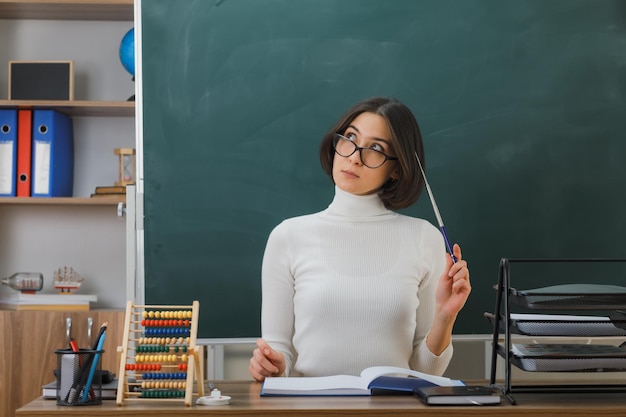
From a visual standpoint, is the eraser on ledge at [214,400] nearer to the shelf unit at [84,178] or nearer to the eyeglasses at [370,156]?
the eyeglasses at [370,156]

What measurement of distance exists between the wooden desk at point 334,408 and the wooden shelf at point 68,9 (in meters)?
2.01

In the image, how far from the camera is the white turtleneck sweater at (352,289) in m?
2.20

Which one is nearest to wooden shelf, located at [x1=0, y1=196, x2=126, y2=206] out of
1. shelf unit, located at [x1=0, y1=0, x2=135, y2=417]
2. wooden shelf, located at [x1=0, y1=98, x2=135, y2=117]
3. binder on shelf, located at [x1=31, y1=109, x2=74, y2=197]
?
binder on shelf, located at [x1=31, y1=109, x2=74, y2=197]

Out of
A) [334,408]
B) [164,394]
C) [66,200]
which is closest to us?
[334,408]

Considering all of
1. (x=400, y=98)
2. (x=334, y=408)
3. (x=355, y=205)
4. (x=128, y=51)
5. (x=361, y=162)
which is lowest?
(x=334, y=408)

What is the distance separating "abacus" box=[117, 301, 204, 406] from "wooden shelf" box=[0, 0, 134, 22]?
73.1 inches

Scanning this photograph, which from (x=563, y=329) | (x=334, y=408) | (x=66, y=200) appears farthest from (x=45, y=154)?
(x=563, y=329)

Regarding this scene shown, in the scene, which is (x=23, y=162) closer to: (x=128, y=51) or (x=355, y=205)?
(x=128, y=51)

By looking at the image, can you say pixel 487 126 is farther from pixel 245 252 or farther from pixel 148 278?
pixel 148 278

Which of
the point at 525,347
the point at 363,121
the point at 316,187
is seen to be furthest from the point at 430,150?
the point at 525,347

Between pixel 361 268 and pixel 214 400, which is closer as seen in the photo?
pixel 214 400

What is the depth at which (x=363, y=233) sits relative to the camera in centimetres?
233

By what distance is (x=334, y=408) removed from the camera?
1524 mm

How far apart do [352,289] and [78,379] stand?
826mm
